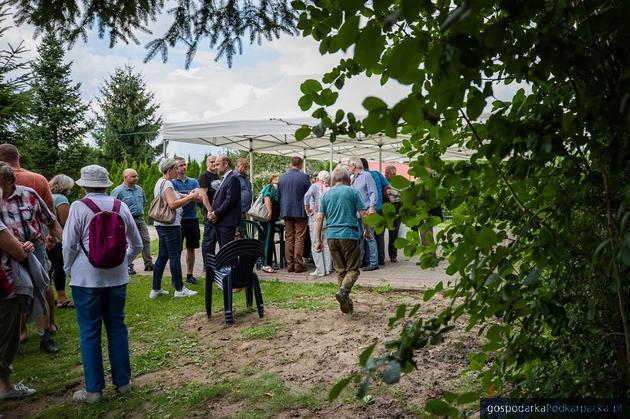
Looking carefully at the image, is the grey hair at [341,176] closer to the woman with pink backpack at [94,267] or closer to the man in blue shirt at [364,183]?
the man in blue shirt at [364,183]

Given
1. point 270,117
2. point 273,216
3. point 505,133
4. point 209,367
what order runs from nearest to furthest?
point 505,133
point 209,367
point 273,216
point 270,117

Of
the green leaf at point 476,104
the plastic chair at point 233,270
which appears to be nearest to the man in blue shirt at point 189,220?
the plastic chair at point 233,270

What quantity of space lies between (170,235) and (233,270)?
1639 millimetres

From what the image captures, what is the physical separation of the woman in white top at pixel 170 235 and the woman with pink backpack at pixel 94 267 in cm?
296

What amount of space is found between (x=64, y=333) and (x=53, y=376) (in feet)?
4.18

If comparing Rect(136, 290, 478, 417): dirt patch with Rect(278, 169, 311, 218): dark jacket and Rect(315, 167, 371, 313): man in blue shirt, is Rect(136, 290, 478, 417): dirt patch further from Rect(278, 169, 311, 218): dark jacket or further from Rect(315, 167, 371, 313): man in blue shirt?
Rect(278, 169, 311, 218): dark jacket

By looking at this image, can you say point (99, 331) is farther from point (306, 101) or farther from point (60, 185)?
point (306, 101)

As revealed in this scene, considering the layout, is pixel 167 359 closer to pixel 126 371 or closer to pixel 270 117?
pixel 126 371

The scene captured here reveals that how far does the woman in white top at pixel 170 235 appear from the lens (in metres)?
6.99

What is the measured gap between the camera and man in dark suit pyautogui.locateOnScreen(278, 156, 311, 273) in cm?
863

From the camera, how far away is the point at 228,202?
6855 mm

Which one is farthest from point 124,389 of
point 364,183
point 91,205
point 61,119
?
point 61,119

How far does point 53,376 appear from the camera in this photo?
14.8 ft

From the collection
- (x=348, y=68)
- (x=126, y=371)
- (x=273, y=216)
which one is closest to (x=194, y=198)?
(x=273, y=216)
